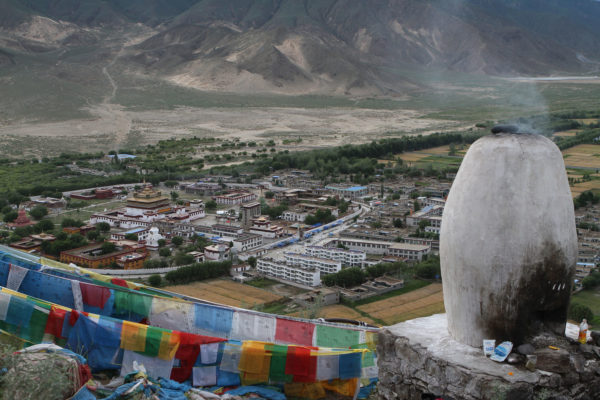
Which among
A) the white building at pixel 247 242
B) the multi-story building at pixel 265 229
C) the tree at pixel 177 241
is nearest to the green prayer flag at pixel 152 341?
the white building at pixel 247 242

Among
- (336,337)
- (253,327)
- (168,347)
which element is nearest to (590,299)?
(336,337)

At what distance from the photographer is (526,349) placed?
778cm

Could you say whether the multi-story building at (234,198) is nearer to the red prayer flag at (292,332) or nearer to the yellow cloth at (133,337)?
the red prayer flag at (292,332)

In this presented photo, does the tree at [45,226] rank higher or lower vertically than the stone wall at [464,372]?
lower

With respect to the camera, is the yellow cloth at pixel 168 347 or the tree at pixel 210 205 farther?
the tree at pixel 210 205

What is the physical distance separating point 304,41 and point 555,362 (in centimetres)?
12452

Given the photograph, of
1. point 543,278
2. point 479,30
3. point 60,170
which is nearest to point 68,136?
point 60,170

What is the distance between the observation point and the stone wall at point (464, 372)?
738 centimetres

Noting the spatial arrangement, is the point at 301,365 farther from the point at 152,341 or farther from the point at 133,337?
the point at 133,337

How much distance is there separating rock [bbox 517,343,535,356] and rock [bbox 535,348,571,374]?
0.47 ft

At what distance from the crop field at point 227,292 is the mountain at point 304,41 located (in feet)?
291

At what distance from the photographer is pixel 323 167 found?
165 feet

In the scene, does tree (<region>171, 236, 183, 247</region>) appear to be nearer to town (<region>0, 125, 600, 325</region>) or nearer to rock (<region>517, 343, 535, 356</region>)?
town (<region>0, 125, 600, 325</region>)

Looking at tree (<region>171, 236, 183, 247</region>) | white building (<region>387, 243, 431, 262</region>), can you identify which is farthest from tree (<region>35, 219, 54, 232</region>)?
white building (<region>387, 243, 431, 262</region>)
